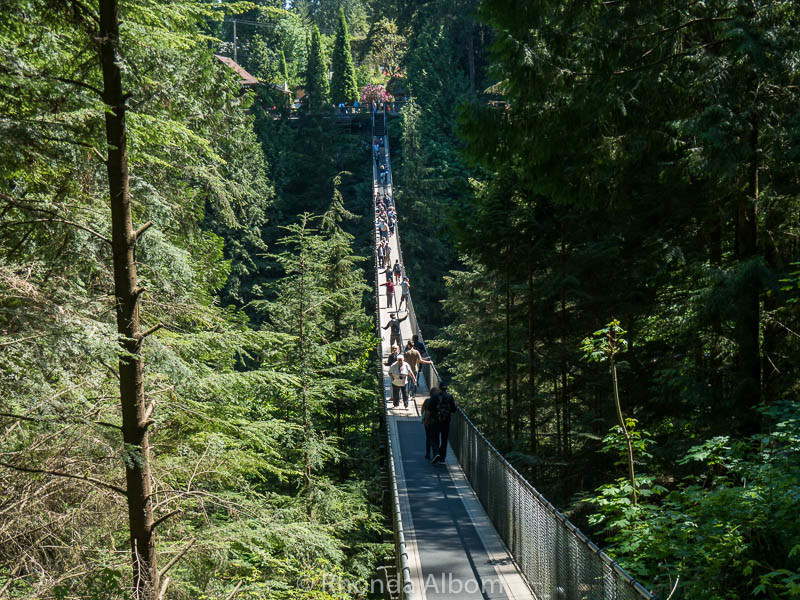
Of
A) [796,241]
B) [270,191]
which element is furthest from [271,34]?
[796,241]

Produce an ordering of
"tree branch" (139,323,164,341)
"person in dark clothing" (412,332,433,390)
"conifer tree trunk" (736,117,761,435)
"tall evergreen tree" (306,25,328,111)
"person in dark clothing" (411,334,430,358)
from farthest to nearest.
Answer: "tall evergreen tree" (306,25,328,111), "person in dark clothing" (411,334,430,358), "person in dark clothing" (412,332,433,390), "conifer tree trunk" (736,117,761,435), "tree branch" (139,323,164,341)

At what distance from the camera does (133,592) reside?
15.6 ft

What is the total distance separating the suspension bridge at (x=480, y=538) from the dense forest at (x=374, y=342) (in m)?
0.38

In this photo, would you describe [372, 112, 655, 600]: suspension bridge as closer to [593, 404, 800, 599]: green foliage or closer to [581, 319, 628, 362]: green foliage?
[593, 404, 800, 599]: green foliage

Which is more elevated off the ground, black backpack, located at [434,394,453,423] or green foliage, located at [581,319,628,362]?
green foliage, located at [581,319,628,362]

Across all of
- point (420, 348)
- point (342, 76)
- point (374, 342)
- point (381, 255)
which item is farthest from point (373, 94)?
point (374, 342)

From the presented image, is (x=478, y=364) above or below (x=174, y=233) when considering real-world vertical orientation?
below

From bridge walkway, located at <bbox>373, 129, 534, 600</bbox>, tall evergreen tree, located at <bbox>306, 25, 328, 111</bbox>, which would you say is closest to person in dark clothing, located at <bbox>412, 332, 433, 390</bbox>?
bridge walkway, located at <bbox>373, 129, 534, 600</bbox>

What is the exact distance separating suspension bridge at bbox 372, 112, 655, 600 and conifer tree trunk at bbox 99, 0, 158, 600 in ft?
7.60

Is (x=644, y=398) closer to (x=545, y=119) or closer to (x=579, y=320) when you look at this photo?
(x=579, y=320)

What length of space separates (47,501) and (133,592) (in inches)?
38.1

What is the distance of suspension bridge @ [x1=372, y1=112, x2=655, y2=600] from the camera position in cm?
575

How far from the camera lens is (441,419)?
10.9 meters

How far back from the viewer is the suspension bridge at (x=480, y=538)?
5.75m
